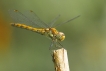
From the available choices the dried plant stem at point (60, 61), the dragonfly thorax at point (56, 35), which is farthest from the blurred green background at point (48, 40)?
the dried plant stem at point (60, 61)

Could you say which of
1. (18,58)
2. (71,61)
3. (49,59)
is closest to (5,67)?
(18,58)

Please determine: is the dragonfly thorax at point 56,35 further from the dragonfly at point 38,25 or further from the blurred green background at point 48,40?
the blurred green background at point 48,40

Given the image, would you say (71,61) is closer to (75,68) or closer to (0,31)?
(75,68)

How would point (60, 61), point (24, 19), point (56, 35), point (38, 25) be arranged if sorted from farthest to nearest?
point (24, 19)
point (38, 25)
point (56, 35)
point (60, 61)

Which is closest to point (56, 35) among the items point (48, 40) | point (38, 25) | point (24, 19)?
point (38, 25)

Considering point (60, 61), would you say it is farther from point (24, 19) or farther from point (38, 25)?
point (24, 19)

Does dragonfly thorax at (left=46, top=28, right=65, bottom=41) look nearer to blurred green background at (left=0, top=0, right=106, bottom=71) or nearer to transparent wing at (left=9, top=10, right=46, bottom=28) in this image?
transparent wing at (left=9, top=10, right=46, bottom=28)

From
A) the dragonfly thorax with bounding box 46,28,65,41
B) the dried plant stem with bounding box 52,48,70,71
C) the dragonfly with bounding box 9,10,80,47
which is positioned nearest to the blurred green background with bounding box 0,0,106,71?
the dragonfly with bounding box 9,10,80,47

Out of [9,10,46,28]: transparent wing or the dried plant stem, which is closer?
the dried plant stem
